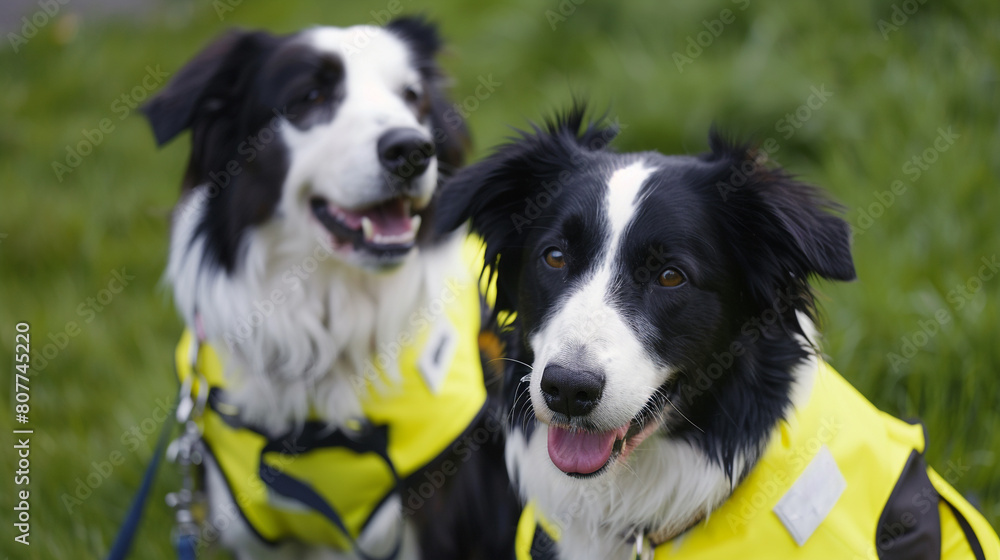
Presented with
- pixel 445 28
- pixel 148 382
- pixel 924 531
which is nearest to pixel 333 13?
pixel 445 28

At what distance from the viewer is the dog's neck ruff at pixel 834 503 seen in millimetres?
1919

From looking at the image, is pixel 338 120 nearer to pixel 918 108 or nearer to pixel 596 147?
pixel 596 147

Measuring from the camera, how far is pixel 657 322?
1.97 m

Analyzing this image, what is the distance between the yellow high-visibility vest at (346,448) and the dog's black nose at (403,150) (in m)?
0.34

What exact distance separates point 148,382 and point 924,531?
10.8 ft

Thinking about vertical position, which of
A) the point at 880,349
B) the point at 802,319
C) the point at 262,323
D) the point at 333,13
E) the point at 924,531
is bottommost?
the point at 333,13

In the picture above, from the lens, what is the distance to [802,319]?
2.17m

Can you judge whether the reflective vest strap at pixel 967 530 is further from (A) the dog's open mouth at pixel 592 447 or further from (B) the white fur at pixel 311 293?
(B) the white fur at pixel 311 293
